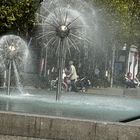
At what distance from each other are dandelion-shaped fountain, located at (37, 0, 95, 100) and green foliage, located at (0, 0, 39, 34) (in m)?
0.55

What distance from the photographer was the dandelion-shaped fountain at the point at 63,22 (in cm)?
1362

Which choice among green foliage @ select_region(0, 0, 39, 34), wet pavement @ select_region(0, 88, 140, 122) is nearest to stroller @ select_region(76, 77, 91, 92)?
green foliage @ select_region(0, 0, 39, 34)

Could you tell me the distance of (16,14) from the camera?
2989 centimetres

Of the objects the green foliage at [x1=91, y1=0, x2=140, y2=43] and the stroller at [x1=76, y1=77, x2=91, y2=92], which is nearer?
the stroller at [x1=76, y1=77, x2=91, y2=92]

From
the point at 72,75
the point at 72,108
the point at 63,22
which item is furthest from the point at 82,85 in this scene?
the point at 72,108

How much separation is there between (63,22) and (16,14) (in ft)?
50.2

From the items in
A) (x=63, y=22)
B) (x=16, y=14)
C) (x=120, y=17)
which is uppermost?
(x=120, y=17)

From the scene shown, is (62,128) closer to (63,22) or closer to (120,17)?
(63,22)

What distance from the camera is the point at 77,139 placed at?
8.11 m

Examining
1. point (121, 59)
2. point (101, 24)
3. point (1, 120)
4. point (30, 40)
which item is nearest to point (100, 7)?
point (101, 24)

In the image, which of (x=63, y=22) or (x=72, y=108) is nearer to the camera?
(x=72, y=108)

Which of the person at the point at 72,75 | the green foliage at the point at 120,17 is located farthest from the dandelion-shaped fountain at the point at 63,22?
the green foliage at the point at 120,17

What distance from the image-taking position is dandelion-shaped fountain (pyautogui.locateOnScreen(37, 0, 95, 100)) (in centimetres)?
1362

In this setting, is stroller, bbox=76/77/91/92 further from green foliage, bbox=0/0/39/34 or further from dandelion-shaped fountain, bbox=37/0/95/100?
green foliage, bbox=0/0/39/34
